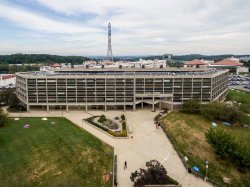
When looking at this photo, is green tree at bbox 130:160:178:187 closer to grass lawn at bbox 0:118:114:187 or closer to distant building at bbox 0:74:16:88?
grass lawn at bbox 0:118:114:187

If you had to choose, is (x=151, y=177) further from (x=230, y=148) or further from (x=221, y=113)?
(x=221, y=113)

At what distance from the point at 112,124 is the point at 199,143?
84.0 ft

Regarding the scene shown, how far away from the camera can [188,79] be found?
86438 millimetres

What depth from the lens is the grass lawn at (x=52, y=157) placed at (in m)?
43.6

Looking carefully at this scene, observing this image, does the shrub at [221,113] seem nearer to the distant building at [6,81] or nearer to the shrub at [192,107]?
the shrub at [192,107]

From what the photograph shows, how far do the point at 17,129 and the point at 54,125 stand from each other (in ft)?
33.0

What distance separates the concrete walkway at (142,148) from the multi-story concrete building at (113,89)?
7237 mm

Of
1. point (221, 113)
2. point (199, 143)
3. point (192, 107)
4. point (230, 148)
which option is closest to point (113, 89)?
point (192, 107)


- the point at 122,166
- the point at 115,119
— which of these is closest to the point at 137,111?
the point at 115,119

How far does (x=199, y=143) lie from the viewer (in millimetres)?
58312

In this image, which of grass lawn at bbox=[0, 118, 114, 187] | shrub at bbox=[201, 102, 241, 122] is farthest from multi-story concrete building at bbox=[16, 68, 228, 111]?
grass lawn at bbox=[0, 118, 114, 187]

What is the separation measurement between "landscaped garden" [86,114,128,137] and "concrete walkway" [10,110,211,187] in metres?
1.78

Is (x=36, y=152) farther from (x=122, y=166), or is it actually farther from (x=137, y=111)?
(x=137, y=111)

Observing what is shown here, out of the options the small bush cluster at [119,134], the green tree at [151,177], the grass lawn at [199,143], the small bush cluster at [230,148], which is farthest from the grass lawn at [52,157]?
the small bush cluster at [230,148]
